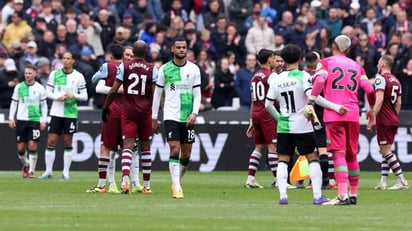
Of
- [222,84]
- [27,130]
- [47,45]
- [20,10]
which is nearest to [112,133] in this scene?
[27,130]

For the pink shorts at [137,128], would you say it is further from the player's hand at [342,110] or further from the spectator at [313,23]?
the spectator at [313,23]

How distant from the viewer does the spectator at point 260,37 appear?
3712 centimetres

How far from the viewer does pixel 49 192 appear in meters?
22.6

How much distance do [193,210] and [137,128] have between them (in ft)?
15.0

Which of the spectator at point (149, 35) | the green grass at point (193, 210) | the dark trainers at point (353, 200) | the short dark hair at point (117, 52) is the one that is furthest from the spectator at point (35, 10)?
the dark trainers at point (353, 200)

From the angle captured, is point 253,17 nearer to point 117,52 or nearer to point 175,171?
point 117,52

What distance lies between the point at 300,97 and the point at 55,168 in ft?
48.8

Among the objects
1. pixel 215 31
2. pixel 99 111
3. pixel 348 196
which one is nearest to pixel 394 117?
pixel 348 196

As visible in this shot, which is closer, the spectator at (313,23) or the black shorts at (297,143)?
the black shorts at (297,143)

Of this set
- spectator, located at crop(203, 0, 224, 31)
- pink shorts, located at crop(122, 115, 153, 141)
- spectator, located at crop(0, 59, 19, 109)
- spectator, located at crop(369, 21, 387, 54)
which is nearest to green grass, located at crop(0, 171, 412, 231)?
pink shorts, located at crop(122, 115, 153, 141)

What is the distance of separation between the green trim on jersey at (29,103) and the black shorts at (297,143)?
11.0 metres

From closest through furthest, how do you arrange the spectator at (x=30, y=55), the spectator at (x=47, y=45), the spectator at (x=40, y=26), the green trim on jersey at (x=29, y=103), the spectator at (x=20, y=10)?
the green trim on jersey at (x=29, y=103) → the spectator at (x=30, y=55) → the spectator at (x=47, y=45) → the spectator at (x=20, y=10) → the spectator at (x=40, y=26)

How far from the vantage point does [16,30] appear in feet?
121

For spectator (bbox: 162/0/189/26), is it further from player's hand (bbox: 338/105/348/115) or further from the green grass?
player's hand (bbox: 338/105/348/115)
